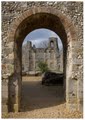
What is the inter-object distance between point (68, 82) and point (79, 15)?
2242mm

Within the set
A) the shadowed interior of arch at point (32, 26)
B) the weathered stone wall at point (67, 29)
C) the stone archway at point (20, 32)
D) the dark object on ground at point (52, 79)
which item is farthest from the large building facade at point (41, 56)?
the weathered stone wall at point (67, 29)

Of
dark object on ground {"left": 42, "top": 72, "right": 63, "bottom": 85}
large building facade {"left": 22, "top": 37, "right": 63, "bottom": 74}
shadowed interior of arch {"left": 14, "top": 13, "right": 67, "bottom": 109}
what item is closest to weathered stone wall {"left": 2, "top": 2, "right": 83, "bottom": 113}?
shadowed interior of arch {"left": 14, "top": 13, "right": 67, "bottom": 109}

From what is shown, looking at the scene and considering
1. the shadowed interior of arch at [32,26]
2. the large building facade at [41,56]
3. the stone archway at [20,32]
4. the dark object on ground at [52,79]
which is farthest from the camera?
the large building facade at [41,56]

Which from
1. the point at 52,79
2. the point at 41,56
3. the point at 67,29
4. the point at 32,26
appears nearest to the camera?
the point at 67,29

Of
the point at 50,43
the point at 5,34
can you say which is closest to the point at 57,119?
the point at 5,34

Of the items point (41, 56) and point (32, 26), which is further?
point (41, 56)

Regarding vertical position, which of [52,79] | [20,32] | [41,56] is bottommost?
[52,79]

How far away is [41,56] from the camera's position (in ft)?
92.9

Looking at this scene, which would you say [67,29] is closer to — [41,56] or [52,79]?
[52,79]

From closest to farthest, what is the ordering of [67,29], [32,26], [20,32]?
1. [67,29]
2. [20,32]
3. [32,26]

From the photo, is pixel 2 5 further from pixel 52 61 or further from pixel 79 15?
pixel 52 61

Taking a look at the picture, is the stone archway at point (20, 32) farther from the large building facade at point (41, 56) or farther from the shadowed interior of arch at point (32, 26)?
the large building facade at point (41, 56)

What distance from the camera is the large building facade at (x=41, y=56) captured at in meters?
27.5

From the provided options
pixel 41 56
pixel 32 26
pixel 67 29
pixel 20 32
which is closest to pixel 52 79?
pixel 32 26
